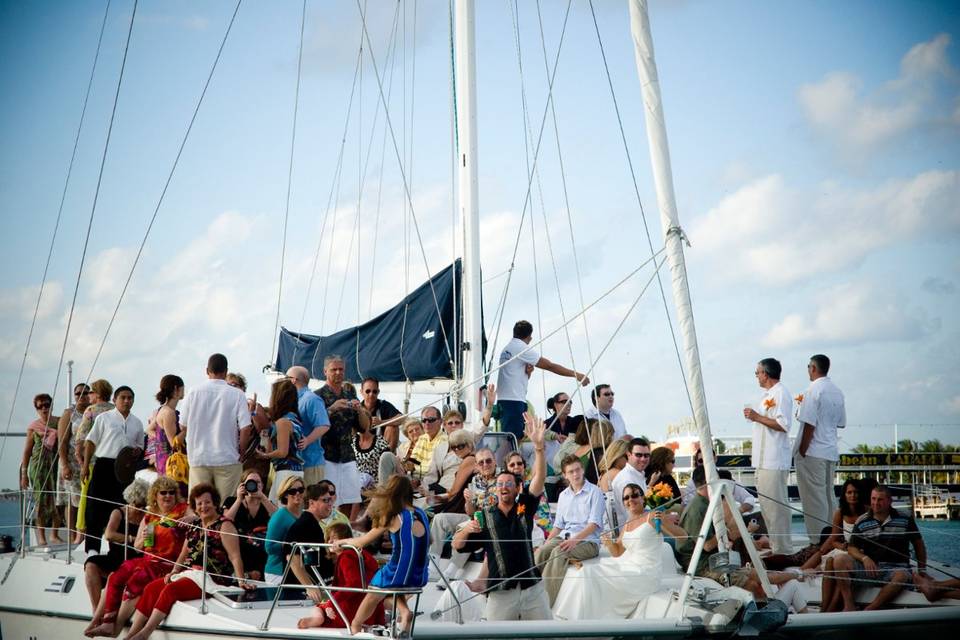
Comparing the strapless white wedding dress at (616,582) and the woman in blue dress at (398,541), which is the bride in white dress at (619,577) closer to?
the strapless white wedding dress at (616,582)

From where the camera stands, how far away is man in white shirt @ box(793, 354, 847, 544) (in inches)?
358

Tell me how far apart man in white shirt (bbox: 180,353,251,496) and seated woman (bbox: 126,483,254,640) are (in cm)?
78

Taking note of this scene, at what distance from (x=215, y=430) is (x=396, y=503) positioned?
278 cm

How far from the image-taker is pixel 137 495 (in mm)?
8641

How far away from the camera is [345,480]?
9297 mm

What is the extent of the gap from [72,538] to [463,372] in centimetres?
424

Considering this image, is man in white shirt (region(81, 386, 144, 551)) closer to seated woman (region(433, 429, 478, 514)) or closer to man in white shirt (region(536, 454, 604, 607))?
seated woman (region(433, 429, 478, 514))

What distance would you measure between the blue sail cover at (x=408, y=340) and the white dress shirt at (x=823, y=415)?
424 centimetres

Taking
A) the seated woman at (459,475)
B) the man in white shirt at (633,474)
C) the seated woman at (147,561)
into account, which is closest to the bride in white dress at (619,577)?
the man in white shirt at (633,474)

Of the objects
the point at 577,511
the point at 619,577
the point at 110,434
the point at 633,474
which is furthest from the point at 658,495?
the point at 110,434

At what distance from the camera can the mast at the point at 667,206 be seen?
22.9 ft

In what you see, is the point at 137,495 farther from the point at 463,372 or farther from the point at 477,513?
the point at 463,372

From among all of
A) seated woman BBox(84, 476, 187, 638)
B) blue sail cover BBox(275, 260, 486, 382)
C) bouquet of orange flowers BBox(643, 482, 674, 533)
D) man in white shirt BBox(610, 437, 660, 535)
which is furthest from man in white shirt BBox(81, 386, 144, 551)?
bouquet of orange flowers BBox(643, 482, 674, 533)

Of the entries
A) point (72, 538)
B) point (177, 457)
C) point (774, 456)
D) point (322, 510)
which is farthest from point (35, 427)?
point (774, 456)
